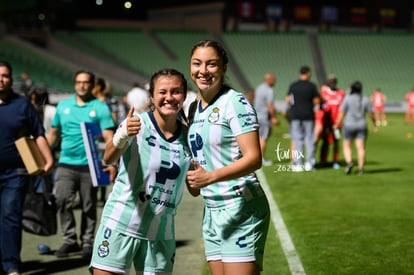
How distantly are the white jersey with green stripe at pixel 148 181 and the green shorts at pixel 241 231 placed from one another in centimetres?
35

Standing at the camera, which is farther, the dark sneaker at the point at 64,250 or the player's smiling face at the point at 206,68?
the dark sneaker at the point at 64,250

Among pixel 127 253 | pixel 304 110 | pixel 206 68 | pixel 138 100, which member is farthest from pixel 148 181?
pixel 304 110

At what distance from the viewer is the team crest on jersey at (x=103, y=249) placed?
181 inches

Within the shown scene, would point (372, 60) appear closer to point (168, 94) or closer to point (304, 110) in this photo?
point (304, 110)

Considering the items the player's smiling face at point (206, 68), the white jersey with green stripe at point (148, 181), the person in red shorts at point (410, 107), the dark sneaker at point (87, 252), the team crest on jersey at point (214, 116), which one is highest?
the player's smiling face at point (206, 68)

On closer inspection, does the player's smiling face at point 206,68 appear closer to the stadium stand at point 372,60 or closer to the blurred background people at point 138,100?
the blurred background people at point 138,100

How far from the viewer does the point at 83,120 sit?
28.0ft

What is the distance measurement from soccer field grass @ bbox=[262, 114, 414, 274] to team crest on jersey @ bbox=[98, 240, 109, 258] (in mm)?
1153

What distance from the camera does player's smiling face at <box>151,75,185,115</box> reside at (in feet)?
14.8

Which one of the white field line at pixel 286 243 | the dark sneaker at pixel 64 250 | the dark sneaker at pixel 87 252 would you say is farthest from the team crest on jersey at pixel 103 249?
the dark sneaker at pixel 64 250

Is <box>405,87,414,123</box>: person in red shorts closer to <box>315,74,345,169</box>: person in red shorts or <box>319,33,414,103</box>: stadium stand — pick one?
<box>319,33,414,103</box>: stadium stand

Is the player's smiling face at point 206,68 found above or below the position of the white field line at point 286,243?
above

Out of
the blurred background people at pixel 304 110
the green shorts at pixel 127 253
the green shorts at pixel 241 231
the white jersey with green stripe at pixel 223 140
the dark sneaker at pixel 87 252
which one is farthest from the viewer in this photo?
the blurred background people at pixel 304 110

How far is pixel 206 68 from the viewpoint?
4.46m
